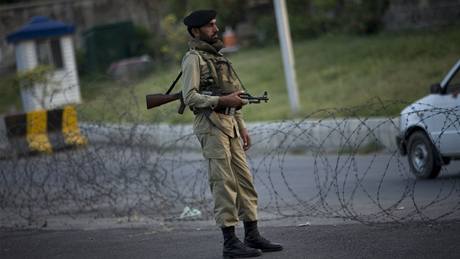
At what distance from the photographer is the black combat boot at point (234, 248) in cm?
685

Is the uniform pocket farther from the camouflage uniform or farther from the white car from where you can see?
the white car

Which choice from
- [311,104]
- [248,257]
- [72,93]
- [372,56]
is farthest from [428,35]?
[248,257]

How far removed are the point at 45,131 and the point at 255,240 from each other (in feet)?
29.8

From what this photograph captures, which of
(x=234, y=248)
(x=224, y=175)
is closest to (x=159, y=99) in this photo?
(x=224, y=175)

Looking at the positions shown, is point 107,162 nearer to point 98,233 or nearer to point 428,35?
point 98,233

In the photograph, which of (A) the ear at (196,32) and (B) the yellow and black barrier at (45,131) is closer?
(A) the ear at (196,32)

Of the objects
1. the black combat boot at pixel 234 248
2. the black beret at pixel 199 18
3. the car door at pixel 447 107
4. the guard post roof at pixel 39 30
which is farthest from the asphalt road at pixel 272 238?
the guard post roof at pixel 39 30

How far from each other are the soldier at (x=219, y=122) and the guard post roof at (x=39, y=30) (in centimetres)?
2111

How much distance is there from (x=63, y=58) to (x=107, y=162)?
59.8 feet

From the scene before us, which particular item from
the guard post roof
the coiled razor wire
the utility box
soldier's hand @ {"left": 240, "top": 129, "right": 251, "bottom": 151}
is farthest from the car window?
the guard post roof

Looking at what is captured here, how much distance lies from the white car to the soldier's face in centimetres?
387

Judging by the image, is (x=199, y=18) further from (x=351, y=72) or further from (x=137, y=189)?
(x=351, y=72)

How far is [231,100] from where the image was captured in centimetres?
669

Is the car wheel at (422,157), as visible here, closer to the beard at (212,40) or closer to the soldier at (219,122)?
the soldier at (219,122)
